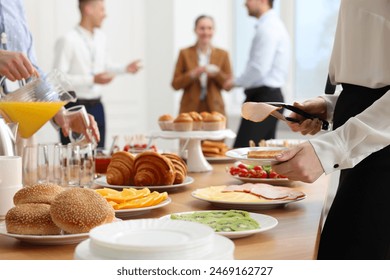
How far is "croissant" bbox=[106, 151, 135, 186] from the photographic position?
175 cm

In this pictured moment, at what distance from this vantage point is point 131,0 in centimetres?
632

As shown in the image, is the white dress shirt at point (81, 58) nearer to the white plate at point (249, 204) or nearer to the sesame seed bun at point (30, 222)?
the white plate at point (249, 204)

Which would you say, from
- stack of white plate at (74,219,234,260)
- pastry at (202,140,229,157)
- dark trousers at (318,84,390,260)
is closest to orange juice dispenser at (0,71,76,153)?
pastry at (202,140,229,157)

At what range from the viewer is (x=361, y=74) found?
1.40 meters

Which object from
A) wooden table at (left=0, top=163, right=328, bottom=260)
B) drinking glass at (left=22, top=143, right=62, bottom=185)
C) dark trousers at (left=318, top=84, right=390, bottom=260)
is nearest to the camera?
wooden table at (left=0, top=163, right=328, bottom=260)

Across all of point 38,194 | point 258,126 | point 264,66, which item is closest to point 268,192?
point 38,194

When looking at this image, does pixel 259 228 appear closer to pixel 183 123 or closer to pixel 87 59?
pixel 183 123

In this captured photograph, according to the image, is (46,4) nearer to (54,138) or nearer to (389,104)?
(54,138)

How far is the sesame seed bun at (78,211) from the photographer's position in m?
1.08

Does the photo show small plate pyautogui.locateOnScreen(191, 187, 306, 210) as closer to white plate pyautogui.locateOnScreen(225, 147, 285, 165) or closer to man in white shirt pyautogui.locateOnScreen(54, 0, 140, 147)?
white plate pyautogui.locateOnScreen(225, 147, 285, 165)

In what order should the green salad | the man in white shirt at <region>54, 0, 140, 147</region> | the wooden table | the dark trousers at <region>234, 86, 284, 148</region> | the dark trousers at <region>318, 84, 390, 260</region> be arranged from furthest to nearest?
the dark trousers at <region>234, 86, 284, 148</region>, the man in white shirt at <region>54, 0, 140, 147</region>, the dark trousers at <region>318, 84, 390, 260</region>, the green salad, the wooden table

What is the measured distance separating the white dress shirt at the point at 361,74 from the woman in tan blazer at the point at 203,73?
4.09 metres

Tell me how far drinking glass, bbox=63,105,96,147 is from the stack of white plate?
1.26 metres

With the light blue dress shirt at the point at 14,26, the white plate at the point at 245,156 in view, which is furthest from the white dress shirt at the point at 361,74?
the light blue dress shirt at the point at 14,26
